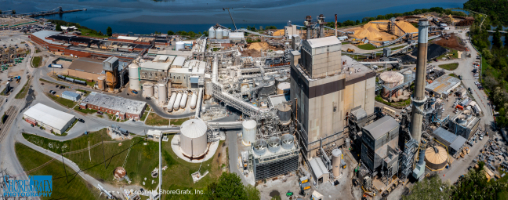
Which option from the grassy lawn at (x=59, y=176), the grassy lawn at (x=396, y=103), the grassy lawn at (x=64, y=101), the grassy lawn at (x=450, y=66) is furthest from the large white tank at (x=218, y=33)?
the grassy lawn at (x=59, y=176)

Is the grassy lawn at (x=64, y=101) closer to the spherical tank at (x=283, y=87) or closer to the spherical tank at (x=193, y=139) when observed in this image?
the spherical tank at (x=193, y=139)

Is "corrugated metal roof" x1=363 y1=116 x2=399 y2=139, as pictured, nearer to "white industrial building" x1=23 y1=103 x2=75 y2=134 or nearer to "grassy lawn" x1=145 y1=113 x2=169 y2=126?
"grassy lawn" x1=145 y1=113 x2=169 y2=126

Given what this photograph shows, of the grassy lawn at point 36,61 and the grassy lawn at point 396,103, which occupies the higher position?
the grassy lawn at point 36,61

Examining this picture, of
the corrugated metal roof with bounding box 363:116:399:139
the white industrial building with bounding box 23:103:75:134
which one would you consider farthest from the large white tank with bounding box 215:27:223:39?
the corrugated metal roof with bounding box 363:116:399:139

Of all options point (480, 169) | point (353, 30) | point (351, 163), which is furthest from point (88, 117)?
point (353, 30)

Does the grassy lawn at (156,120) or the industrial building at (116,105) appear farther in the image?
the industrial building at (116,105)

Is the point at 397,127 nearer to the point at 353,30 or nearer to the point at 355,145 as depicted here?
the point at 355,145
